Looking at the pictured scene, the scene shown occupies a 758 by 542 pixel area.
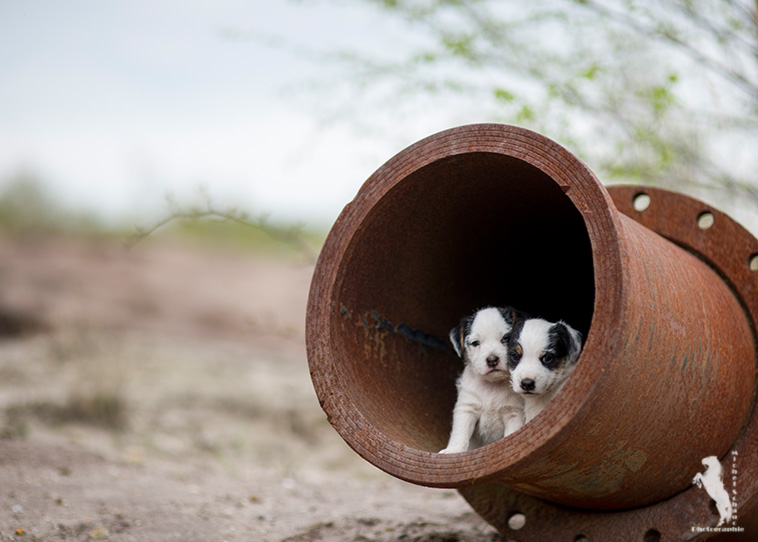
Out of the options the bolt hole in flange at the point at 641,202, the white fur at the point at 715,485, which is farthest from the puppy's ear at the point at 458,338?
the bolt hole in flange at the point at 641,202

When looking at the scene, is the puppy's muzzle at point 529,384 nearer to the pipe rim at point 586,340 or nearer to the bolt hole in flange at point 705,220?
the pipe rim at point 586,340

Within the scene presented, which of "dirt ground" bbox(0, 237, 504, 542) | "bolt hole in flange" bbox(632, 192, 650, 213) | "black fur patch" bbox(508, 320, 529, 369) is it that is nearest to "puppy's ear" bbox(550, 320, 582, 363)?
"black fur patch" bbox(508, 320, 529, 369)

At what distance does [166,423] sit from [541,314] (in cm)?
373

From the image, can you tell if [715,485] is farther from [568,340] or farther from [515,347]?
[515,347]

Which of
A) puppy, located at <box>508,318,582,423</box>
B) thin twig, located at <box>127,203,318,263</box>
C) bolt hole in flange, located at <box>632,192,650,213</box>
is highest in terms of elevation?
thin twig, located at <box>127,203,318,263</box>

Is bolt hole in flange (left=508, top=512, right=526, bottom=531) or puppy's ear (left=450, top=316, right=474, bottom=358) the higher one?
puppy's ear (left=450, top=316, right=474, bottom=358)

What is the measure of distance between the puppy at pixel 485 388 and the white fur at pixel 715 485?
687 millimetres

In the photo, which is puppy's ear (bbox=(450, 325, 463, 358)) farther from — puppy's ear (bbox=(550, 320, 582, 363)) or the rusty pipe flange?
the rusty pipe flange

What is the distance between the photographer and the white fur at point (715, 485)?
2.70 meters

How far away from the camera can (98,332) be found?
6891mm

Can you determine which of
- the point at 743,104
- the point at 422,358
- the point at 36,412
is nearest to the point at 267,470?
the point at 36,412

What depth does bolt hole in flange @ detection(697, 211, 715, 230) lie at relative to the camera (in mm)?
3279

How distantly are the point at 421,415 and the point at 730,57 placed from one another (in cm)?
286

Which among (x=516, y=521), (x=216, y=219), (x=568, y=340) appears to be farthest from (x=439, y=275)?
(x=216, y=219)
